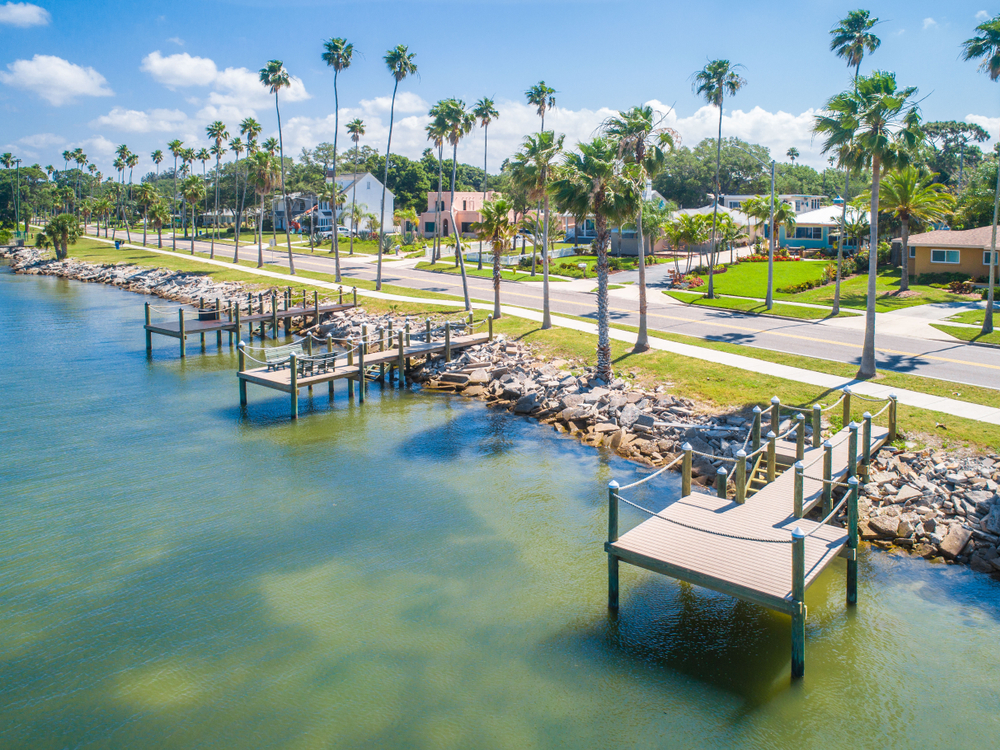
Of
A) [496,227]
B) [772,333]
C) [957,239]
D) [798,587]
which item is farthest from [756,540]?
[957,239]

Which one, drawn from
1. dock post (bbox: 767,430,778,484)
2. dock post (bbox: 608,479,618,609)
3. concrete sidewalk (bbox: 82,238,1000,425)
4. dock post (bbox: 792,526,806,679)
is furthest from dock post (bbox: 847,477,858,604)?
concrete sidewalk (bbox: 82,238,1000,425)

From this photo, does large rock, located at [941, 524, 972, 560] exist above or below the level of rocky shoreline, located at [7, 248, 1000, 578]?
below

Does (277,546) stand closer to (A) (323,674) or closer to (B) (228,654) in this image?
(B) (228,654)

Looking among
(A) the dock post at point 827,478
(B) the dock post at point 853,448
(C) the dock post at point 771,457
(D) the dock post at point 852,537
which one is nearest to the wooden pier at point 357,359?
(C) the dock post at point 771,457

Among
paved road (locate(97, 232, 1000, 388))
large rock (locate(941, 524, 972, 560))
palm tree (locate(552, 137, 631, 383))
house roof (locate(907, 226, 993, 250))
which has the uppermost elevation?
palm tree (locate(552, 137, 631, 383))

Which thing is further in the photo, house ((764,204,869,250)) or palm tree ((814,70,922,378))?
house ((764,204,869,250))

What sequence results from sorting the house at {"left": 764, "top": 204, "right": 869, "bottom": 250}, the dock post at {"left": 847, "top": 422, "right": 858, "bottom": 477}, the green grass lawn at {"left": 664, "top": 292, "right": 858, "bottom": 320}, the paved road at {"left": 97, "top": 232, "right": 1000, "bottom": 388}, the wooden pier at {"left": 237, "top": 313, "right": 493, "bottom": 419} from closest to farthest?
the dock post at {"left": 847, "top": 422, "right": 858, "bottom": 477}, the paved road at {"left": 97, "top": 232, "right": 1000, "bottom": 388}, the wooden pier at {"left": 237, "top": 313, "right": 493, "bottom": 419}, the green grass lawn at {"left": 664, "top": 292, "right": 858, "bottom": 320}, the house at {"left": 764, "top": 204, "right": 869, "bottom": 250}

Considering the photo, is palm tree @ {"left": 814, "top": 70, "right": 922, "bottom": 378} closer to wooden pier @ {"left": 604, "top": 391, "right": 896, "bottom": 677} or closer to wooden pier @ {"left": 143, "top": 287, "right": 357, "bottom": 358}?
wooden pier @ {"left": 604, "top": 391, "right": 896, "bottom": 677}

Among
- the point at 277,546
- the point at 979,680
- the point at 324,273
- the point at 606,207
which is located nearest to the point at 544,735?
the point at 979,680
